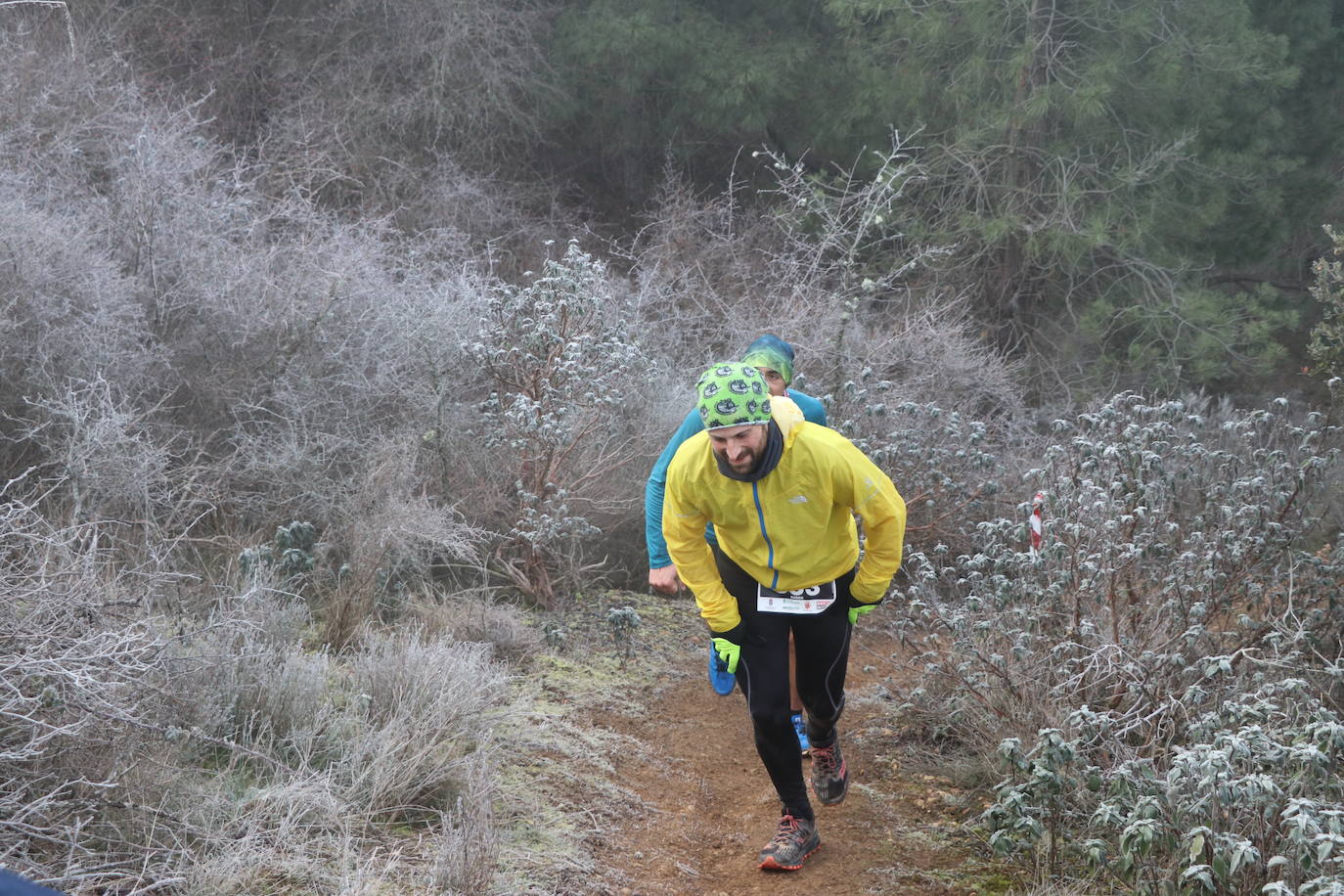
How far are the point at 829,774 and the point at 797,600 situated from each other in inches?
40.6

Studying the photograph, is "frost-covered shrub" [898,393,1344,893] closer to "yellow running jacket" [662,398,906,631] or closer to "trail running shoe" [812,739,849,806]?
"trail running shoe" [812,739,849,806]

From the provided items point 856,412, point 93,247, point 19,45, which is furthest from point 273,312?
point 19,45

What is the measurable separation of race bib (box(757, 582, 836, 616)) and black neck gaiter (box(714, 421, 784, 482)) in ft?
1.62

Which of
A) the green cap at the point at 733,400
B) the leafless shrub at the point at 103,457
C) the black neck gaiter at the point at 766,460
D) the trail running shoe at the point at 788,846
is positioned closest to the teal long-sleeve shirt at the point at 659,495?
the black neck gaiter at the point at 766,460

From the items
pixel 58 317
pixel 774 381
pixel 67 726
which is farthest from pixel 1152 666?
pixel 58 317

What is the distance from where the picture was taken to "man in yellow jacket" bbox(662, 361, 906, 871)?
13.1 ft

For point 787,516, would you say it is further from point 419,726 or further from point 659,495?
point 419,726

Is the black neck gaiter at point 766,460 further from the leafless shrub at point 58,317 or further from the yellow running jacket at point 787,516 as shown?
the leafless shrub at point 58,317

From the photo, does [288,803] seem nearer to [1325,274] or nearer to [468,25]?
[1325,274]

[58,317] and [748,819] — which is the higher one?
[58,317]

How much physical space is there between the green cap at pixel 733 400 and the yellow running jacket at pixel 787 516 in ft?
0.60

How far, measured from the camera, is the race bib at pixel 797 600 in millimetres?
4305

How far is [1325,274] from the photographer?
10.8 m

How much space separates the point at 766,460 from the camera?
157 inches
